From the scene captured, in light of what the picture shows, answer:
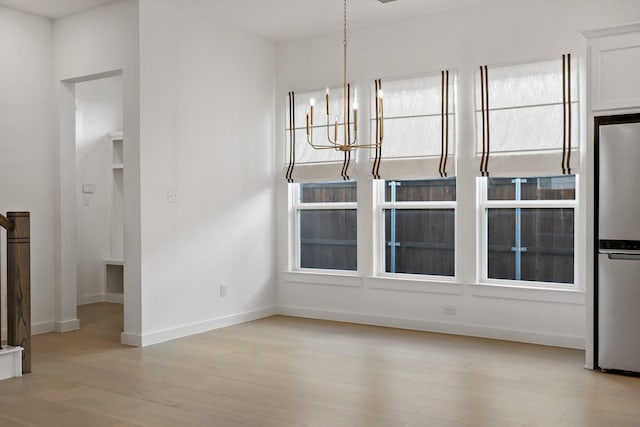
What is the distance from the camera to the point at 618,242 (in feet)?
14.3

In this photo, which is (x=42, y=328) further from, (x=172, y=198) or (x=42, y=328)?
(x=172, y=198)

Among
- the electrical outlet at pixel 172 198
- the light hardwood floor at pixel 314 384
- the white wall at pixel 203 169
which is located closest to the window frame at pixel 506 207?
the light hardwood floor at pixel 314 384

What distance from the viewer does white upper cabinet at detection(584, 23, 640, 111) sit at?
14.2 ft

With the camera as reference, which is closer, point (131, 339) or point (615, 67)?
point (615, 67)

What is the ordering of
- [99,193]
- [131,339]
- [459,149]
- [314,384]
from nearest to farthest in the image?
[314,384] < [131,339] < [459,149] < [99,193]

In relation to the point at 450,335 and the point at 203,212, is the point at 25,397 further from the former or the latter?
the point at 450,335

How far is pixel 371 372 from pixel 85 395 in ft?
6.53

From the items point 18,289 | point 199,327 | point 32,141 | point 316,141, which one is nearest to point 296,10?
point 316,141

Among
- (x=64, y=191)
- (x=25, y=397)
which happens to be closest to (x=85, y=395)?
(x=25, y=397)

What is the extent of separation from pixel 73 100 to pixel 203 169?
158 centimetres

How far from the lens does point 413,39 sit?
608 cm

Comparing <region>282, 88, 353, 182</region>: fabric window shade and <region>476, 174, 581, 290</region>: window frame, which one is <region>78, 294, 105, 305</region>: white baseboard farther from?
<region>476, 174, 581, 290</region>: window frame

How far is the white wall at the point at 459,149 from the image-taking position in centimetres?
527

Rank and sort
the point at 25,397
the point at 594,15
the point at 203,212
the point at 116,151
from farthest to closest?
the point at 116,151
the point at 203,212
the point at 594,15
the point at 25,397
